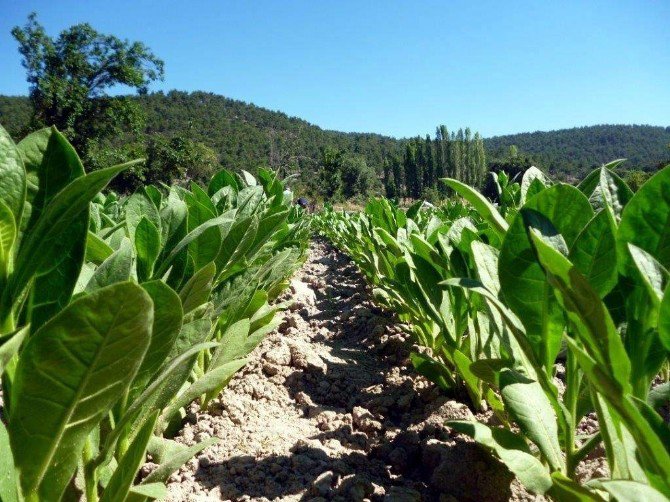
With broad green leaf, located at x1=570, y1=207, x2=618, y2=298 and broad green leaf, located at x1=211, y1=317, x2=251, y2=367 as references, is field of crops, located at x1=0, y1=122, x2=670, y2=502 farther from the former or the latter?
broad green leaf, located at x1=211, y1=317, x2=251, y2=367

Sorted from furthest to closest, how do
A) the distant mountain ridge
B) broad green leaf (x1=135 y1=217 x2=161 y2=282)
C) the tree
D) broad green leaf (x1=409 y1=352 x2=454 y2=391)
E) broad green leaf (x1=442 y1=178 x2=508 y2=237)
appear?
the distant mountain ridge
the tree
broad green leaf (x1=409 y1=352 x2=454 y2=391)
broad green leaf (x1=135 y1=217 x2=161 y2=282)
broad green leaf (x1=442 y1=178 x2=508 y2=237)

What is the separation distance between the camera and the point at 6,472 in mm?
567

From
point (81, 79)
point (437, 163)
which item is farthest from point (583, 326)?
point (437, 163)

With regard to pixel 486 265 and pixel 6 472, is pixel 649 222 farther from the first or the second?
pixel 6 472

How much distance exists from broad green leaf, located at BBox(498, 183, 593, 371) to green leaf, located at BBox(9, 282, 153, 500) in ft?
2.23

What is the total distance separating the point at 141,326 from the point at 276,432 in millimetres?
1194

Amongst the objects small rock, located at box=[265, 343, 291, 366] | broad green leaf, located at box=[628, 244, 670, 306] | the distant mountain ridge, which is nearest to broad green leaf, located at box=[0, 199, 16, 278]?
broad green leaf, located at box=[628, 244, 670, 306]

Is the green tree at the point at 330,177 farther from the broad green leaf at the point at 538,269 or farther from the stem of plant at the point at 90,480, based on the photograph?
the stem of plant at the point at 90,480

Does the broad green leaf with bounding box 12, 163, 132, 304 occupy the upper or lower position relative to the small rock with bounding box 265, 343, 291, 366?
upper

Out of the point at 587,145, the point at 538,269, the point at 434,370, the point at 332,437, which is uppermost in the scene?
the point at 587,145

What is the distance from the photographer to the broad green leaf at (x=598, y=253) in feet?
2.86

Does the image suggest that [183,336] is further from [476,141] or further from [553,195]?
[476,141]

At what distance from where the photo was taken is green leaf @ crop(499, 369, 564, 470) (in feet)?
3.19

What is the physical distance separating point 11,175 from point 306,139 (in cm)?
9077
